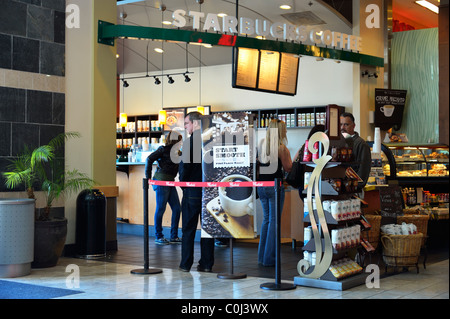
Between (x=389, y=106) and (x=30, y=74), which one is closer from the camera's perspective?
(x=30, y=74)

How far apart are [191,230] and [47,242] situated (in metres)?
1.58

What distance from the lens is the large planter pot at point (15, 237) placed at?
A: 18.1ft

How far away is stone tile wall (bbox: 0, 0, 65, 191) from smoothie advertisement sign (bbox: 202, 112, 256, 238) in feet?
7.70

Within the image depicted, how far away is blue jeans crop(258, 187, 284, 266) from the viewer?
6219 mm

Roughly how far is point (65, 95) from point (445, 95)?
5538mm

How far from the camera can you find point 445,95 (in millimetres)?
2400

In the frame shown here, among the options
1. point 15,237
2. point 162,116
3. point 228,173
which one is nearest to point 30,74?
point 15,237

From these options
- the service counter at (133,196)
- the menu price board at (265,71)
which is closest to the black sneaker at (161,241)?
the service counter at (133,196)

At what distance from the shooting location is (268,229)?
20.6 ft

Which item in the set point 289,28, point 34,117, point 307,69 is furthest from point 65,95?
point 307,69

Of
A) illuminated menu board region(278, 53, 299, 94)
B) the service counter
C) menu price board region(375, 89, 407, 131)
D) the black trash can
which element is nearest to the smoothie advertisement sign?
the black trash can

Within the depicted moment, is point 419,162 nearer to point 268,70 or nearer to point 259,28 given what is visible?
point 268,70

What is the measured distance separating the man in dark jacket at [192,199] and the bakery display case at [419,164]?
10.5ft

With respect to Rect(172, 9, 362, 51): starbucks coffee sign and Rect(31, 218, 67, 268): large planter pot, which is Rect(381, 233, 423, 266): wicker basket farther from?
Rect(172, 9, 362, 51): starbucks coffee sign
